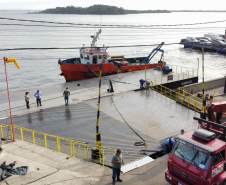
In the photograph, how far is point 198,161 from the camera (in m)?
7.39

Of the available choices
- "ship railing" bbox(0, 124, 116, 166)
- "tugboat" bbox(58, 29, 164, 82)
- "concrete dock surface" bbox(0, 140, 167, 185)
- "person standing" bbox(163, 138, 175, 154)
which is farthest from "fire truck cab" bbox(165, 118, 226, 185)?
"tugboat" bbox(58, 29, 164, 82)

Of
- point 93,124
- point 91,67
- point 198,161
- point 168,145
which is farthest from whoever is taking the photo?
point 91,67

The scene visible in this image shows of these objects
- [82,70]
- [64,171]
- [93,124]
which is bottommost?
[93,124]

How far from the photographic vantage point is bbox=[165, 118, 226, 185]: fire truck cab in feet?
23.6

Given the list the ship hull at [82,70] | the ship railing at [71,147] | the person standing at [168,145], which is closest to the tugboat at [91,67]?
the ship hull at [82,70]

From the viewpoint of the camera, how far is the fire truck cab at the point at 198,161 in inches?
283

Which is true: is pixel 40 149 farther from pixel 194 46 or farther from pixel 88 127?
pixel 194 46

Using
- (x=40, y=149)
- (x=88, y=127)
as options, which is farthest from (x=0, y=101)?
(x=40, y=149)

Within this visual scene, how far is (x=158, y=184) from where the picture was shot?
27.8 ft

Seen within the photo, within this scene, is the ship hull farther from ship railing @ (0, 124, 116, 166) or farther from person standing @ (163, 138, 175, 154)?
person standing @ (163, 138, 175, 154)

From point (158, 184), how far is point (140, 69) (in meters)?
22.7

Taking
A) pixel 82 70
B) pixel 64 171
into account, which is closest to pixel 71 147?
pixel 64 171

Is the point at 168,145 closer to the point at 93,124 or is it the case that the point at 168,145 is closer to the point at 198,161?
the point at 198,161

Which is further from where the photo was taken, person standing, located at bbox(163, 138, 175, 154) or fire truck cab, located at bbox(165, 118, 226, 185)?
person standing, located at bbox(163, 138, 175, 154)
